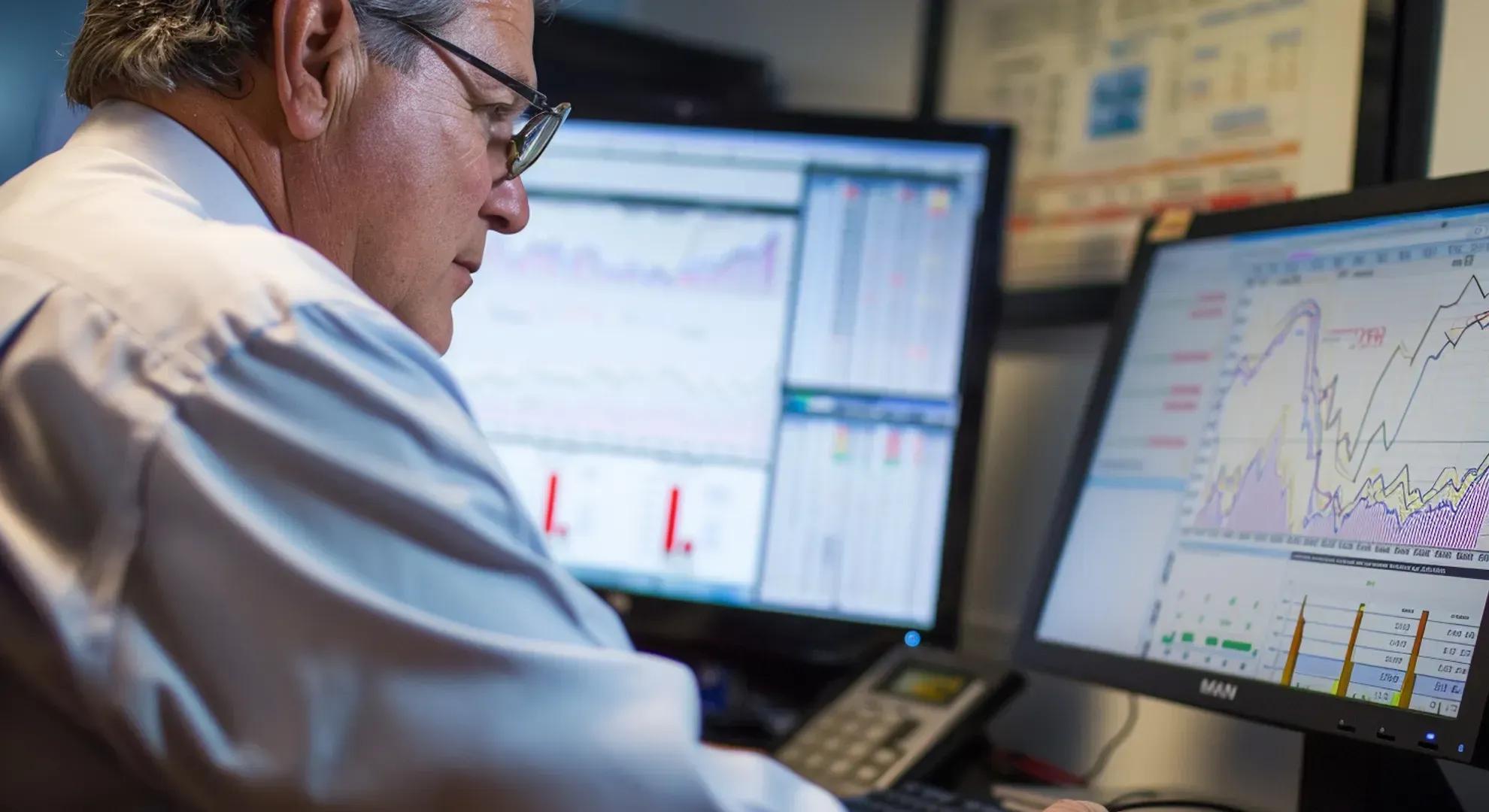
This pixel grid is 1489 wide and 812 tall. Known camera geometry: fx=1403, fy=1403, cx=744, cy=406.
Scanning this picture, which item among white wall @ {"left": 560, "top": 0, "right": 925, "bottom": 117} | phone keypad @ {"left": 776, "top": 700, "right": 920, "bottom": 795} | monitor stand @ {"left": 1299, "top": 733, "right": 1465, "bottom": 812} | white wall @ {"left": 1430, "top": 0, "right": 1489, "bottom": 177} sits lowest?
phone keypad @ {"left": 776, "top": 700, "right": 920, "bottom": 795}

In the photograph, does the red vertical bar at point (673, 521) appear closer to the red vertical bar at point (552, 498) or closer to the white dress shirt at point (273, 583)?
the red vertical bar at point (552, 498)

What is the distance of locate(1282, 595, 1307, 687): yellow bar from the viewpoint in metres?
0.91

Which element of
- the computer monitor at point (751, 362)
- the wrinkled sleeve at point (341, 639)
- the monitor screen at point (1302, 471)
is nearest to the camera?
the wrinkled sleeve at point (341, 639)

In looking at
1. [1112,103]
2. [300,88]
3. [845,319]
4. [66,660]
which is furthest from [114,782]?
[1112,103]

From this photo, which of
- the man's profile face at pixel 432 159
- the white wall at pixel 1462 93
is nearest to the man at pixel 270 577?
the man's profile face at pixel 432 159

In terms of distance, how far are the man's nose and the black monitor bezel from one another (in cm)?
45

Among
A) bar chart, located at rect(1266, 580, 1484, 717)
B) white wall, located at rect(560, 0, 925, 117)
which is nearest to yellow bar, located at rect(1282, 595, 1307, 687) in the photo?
bar chart, located at rect(1266, 580, 1484, 717)

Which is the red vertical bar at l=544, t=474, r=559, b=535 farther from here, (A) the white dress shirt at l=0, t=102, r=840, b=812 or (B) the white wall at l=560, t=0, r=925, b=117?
Answer: (A) the white dress shirt at l=0, t=102, r=840, b=812

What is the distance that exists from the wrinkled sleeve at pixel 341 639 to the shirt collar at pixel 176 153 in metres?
0.23

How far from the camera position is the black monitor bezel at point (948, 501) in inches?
51.9

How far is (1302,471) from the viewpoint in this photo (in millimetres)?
950

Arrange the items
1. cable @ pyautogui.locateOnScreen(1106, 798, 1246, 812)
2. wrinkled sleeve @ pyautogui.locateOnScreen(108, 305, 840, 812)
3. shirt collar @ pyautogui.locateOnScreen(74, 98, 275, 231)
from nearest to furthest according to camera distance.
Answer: wrinkled sleeve @ pyautogui.locateOnScreen(108, 305, 840, 812) < shirt collar @ pyautogui.locateOnScreen(74, 98, 275, 231) < cable @ pyautogui.locateOnScreen(1106, 798, 1246, 812)

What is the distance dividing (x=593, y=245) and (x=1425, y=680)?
90 centimetres

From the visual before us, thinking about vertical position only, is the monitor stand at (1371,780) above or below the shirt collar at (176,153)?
below
